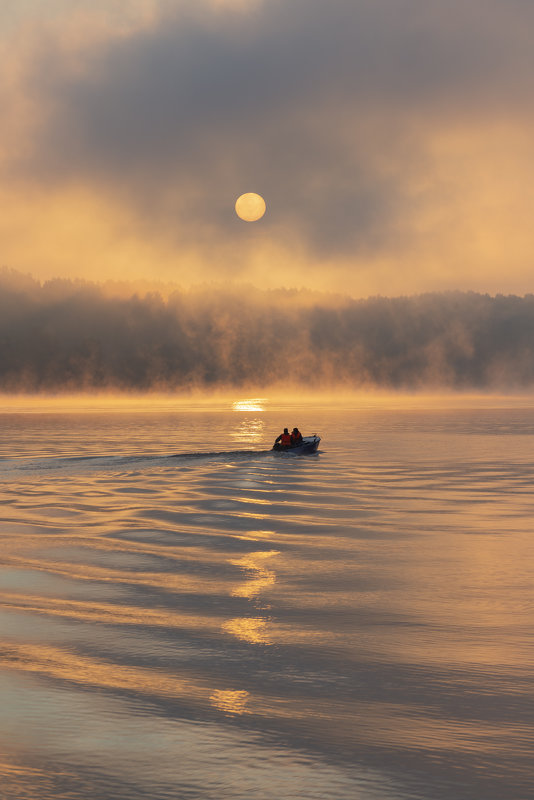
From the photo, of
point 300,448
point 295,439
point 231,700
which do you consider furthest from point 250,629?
point 295,439

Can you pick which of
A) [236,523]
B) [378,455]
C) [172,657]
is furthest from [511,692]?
[378,455]

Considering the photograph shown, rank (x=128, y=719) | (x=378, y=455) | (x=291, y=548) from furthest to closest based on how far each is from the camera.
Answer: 1. (x=378, y=455)
2. (x=291, y=548)
3. (x=128, y=719)

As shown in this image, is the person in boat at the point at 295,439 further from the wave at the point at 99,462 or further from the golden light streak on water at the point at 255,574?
the golden light streak on water at the point at 255,574

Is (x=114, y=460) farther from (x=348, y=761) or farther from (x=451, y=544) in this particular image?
(x=348, y=761)

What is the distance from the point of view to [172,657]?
1608cm

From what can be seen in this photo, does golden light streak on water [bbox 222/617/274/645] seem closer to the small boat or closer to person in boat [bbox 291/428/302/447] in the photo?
the small boat

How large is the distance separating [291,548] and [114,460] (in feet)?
142

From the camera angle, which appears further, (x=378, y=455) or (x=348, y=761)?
(x=378, y=455)

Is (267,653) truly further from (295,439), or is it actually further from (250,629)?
(295,439)

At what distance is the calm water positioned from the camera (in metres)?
10.9

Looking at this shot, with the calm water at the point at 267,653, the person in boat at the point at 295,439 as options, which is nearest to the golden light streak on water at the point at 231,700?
the calm water at the point at 267,653

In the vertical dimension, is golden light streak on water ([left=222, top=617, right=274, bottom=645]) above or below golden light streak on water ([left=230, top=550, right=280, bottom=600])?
above

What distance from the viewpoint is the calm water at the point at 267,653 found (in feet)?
35.8

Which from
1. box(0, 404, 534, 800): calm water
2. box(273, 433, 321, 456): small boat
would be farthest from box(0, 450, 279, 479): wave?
box(0, 404, 534, 800): calm water
